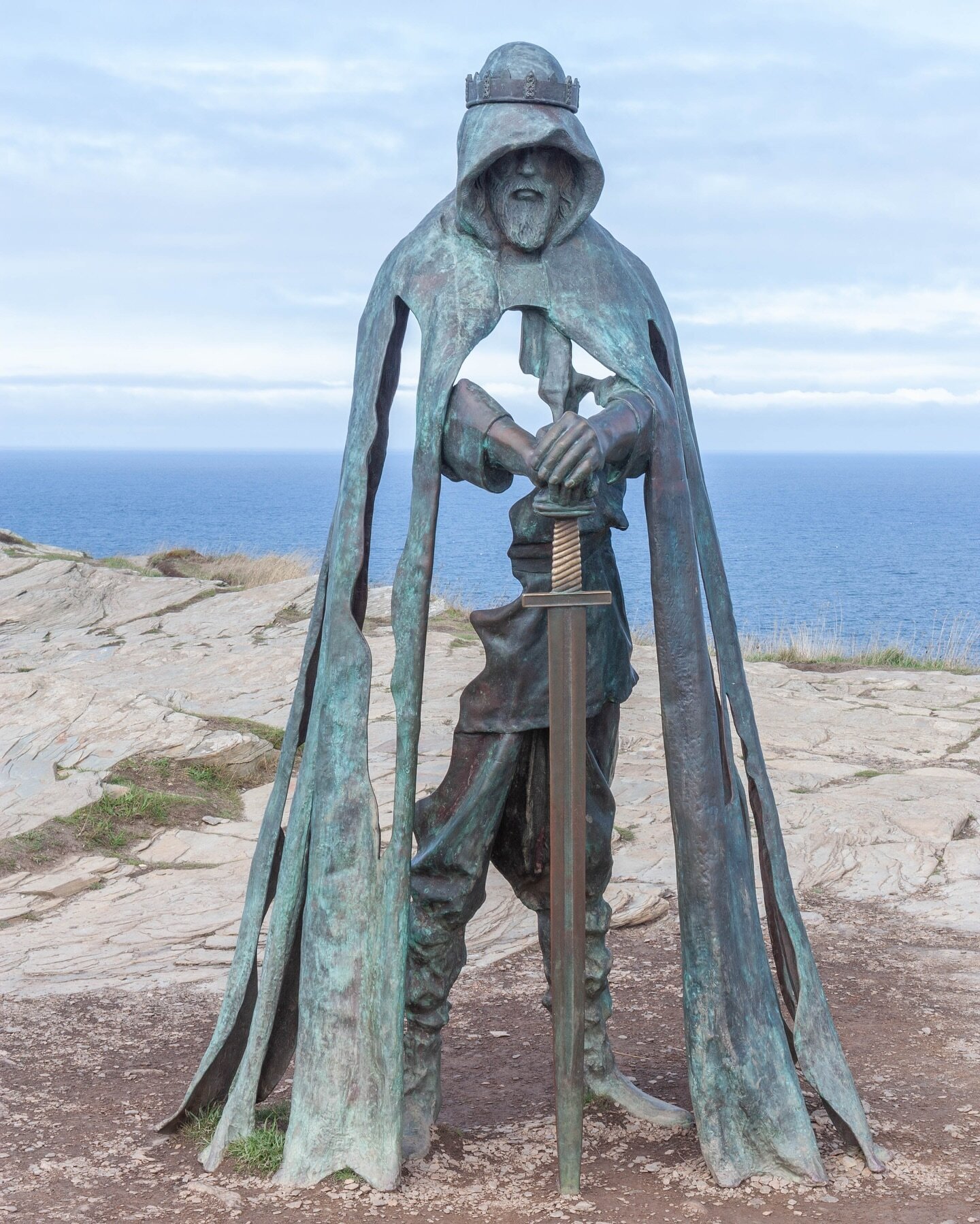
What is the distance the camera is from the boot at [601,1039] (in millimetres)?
3881

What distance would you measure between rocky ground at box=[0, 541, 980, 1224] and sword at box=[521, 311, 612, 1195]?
408 mm

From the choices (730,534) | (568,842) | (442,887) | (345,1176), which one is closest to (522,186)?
(568,842)

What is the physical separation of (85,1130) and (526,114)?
2970 mm

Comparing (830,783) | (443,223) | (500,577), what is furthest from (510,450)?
(500,577)

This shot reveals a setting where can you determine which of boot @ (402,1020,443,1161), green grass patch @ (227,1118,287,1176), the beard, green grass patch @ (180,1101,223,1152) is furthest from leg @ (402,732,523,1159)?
the beard

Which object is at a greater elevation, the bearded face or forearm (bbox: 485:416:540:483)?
the bearded face

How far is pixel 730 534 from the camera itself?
209 ft

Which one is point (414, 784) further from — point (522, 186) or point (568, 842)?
point (522, 186)

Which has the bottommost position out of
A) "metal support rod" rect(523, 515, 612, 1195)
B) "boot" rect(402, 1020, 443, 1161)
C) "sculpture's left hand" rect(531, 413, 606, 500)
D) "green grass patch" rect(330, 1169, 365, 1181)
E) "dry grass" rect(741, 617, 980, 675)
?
"green grass patch" rect(330, 1169, 365, 1181)

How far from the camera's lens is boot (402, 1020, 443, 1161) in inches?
145

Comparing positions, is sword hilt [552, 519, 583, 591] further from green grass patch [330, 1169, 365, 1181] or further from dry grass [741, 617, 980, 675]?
dry grass [741, 617, 980, 675]

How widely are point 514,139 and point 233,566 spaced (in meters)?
12.1

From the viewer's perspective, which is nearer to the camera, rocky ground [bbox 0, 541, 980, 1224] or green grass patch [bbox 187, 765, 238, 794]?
rocky ground [bbox 0, 541, 980, 1224]

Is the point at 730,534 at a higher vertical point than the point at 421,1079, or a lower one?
higher
